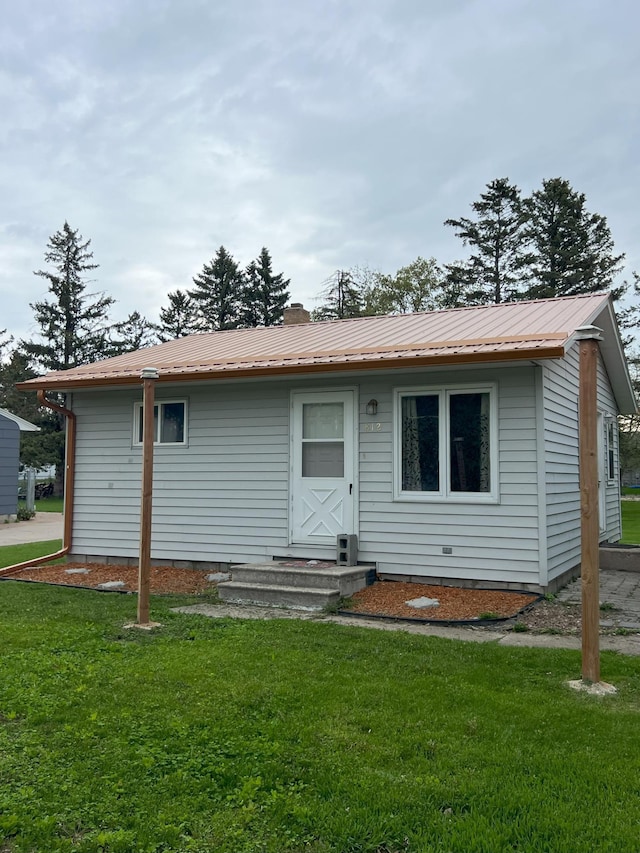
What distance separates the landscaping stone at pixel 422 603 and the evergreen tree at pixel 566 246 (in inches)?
945

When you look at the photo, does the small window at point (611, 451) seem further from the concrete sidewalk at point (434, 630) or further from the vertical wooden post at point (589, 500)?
the vertical wooden post at point (589, 500)

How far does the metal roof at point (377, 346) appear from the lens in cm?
702

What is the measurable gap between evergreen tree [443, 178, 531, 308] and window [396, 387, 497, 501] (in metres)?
23.8

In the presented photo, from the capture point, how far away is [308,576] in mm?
7203

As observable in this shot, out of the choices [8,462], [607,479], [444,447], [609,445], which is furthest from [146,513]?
[8,462]

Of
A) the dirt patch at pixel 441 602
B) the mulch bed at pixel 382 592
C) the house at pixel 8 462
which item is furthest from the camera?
the house at pixel 8 462

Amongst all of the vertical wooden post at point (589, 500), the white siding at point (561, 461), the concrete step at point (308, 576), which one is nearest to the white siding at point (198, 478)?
the concrete step at point (308, 576)

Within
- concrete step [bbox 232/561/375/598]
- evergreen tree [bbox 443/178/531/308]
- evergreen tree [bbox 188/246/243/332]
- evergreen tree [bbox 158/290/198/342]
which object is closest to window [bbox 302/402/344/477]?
concrete step [bbox 232/561/375/598]

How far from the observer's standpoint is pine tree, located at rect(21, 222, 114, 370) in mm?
32469

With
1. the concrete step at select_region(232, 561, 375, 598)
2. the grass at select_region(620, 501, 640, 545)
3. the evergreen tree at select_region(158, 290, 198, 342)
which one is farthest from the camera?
the evergreen tree at select_region(158, 290, 198, 342)

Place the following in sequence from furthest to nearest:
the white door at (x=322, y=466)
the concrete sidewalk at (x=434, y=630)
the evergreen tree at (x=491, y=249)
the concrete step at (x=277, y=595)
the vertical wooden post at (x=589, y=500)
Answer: the evergreen tree at (x=491, y=249) → the white door at (x=322, y=466) → the concrete step at (x=277, y=595) → the concrete sidewalk at (x=434, y=630) → the vertical wooden post at (x=589, y=500)

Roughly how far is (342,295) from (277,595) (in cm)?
2901

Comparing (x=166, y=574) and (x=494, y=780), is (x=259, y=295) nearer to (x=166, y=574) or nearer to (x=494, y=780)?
(x=166, y=574)

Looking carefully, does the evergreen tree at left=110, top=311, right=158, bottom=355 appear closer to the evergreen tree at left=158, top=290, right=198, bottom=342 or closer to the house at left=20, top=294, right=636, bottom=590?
the evergreen tree at left=158, top=290, right=198, bottom=342
